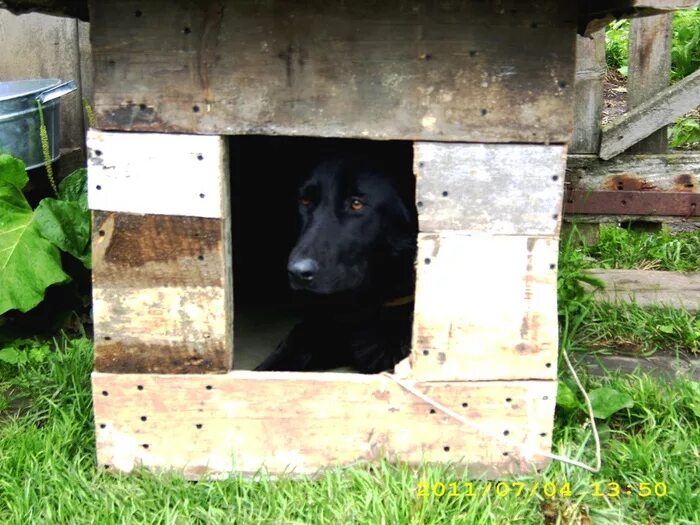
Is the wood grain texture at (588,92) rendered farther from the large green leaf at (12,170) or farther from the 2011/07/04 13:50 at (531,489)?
the large green leaf at (12,170)

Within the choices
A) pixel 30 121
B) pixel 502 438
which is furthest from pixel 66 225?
pixel 502 438

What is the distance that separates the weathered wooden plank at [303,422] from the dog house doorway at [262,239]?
0.77 metres

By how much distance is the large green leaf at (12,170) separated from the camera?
10.6 ft

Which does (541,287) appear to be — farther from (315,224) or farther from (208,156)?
(208,156)

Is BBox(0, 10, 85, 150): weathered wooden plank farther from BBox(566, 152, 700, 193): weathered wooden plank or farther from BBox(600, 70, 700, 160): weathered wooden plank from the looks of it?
BBox(600, 70, 700, 160): weathered wooden plank

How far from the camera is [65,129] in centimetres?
406

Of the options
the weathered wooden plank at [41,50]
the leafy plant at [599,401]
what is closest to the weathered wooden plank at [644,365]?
the leafy plant at [599,401]

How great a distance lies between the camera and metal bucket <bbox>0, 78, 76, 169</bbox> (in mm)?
3367

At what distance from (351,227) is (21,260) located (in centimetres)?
124

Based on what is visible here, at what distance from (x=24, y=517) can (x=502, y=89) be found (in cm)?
170

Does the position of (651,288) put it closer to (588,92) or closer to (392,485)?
(588,92)

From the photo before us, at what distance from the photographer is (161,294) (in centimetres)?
243

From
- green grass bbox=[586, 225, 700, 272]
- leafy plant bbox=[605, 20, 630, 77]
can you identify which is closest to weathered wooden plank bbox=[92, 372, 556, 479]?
green grass bbox=[586, 225, 700, 272]

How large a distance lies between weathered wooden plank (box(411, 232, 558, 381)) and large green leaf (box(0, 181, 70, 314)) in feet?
4.76
